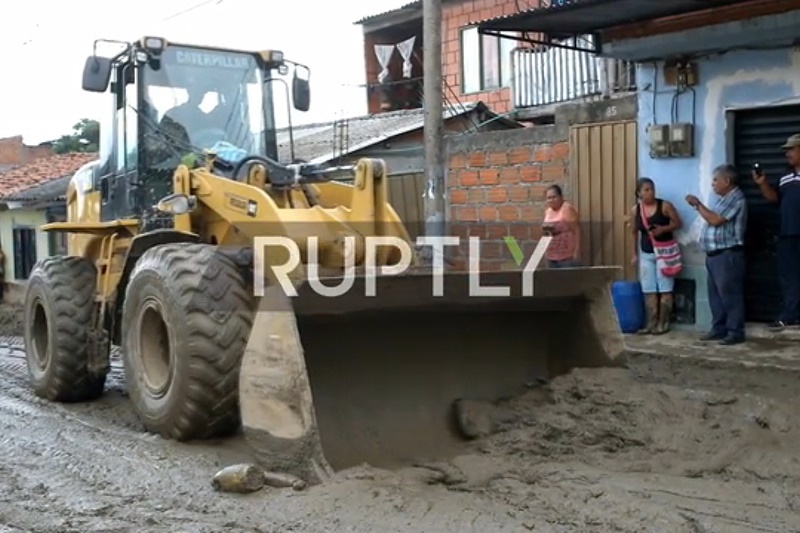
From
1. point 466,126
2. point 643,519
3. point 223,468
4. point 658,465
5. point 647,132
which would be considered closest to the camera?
point 643,519

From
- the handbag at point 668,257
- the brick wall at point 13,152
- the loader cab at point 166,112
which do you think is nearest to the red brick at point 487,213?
the handbag at point 668,257

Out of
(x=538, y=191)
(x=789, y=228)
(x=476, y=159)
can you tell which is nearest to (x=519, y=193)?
(x=538, y=191)

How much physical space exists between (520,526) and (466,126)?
43.7 feet

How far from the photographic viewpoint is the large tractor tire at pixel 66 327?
7.97 m

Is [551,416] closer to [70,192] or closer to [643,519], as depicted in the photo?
[643,519]

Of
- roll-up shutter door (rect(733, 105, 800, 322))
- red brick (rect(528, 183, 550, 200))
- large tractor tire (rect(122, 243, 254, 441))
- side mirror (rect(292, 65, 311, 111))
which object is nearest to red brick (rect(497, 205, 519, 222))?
red brick (rect(528, 183, 550, 200))

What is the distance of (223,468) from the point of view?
566 centimetres

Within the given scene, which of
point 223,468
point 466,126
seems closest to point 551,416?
point 223,468

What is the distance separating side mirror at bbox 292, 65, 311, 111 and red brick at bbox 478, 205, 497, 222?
4101 mm

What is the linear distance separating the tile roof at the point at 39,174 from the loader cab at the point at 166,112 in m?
14.6

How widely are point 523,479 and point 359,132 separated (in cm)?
1350

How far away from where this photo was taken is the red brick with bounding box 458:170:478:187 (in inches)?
485

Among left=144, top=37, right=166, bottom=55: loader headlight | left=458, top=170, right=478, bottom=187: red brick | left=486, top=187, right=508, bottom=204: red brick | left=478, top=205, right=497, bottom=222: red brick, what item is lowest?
left=478, top=205, right=497, bottom=222: red brick

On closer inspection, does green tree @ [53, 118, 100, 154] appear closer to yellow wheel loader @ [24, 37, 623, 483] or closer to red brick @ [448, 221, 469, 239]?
red brick @ [448, 221, 469, 239]
